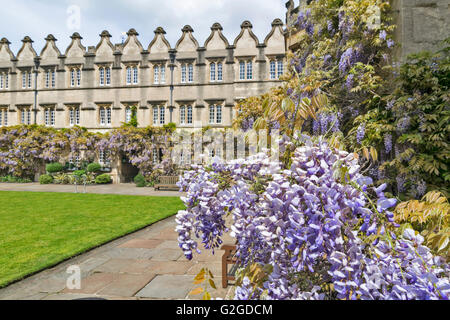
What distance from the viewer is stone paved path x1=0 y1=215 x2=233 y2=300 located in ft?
13.3

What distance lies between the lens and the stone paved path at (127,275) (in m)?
4.04

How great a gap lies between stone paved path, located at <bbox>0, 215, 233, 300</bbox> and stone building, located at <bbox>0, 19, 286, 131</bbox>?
2160cm

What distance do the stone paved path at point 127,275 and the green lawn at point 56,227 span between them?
0.37 metres

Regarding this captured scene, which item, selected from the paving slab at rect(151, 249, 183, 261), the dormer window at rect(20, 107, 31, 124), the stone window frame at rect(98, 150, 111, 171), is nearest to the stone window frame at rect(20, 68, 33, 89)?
the dormer window at rect(20, 107, 31, 124)

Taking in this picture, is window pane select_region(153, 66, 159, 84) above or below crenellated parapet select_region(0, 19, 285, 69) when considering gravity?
below

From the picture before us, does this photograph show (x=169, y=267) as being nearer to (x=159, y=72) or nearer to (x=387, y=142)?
(x=387, y=142)

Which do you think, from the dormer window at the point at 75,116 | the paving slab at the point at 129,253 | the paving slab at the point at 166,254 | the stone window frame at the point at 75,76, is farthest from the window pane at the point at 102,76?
the paving slab at the point at 166,254

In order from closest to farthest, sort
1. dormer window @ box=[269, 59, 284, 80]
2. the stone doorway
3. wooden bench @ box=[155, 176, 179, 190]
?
wooden bench @ box=[155, 176, 179, 190]
the stone doorway
dormer window @ box=[269, 59, 284, 80]

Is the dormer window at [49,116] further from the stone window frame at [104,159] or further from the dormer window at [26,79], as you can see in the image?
the stone window frame at [104,159]

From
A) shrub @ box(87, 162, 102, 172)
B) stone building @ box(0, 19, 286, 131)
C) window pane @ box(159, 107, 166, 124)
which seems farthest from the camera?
window pane @ box(159, 107, 166, 124)

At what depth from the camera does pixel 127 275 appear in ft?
15.6

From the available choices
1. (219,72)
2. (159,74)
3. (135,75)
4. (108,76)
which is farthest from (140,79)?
(219,72)

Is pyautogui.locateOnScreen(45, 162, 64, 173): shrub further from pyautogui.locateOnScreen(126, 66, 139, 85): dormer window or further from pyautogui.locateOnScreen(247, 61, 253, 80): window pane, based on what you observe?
pyautogui.locateOnScreen(247, 61, 253, 80): window pane

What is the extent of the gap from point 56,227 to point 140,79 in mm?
22951
